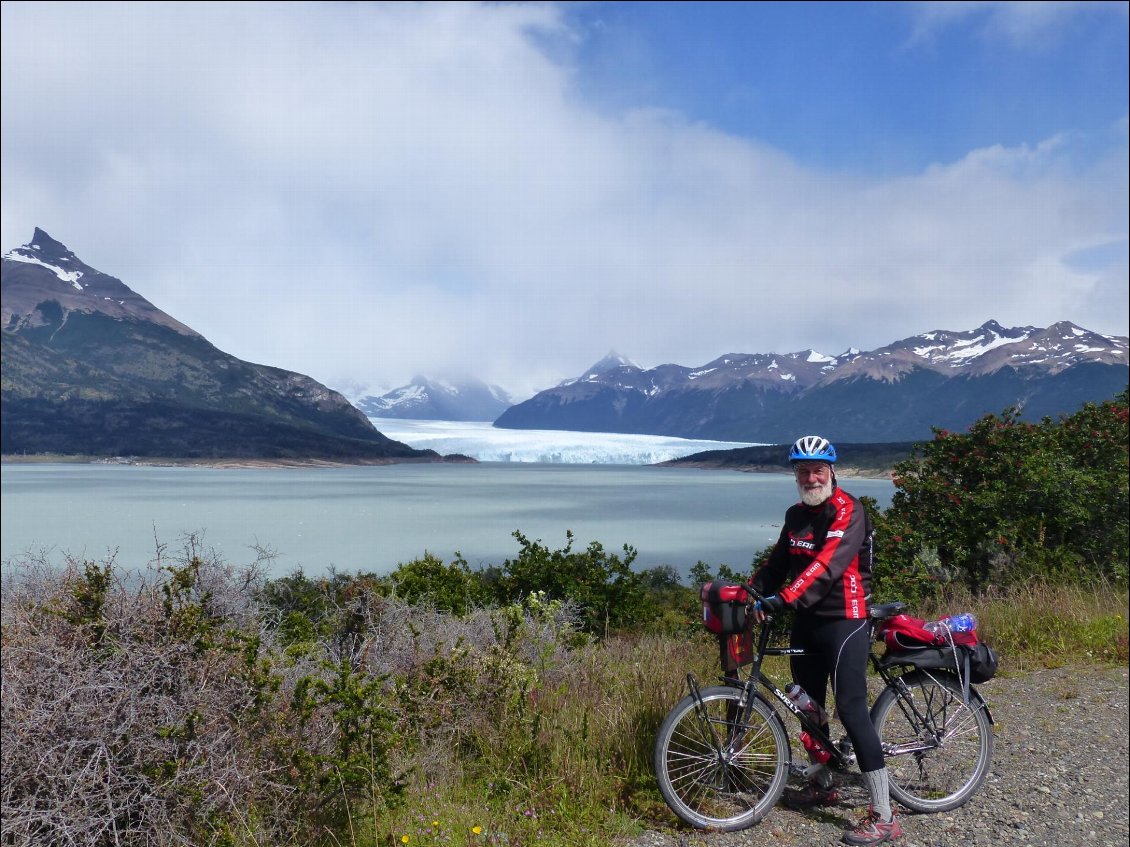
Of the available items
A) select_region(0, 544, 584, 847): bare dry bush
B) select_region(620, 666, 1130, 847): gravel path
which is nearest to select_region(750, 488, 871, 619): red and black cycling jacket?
select_region(620, 666, 1130, 847): gravel path

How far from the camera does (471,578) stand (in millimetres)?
11961

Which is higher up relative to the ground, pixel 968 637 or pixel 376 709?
pixel 968 637

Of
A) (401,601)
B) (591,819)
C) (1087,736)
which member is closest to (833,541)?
(591,819)

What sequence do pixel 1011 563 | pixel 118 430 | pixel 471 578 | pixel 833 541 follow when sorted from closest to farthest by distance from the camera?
pixel 833 541, pixel 1011 563, pixel 471 578, pixel 118 430

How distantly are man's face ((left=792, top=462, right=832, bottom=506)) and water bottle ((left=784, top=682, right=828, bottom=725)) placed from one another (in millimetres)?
1053

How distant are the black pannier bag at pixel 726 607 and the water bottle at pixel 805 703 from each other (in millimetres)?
431

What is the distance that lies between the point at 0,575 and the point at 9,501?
299 feet

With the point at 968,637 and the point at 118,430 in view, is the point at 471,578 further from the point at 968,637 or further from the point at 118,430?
the point at 118,430

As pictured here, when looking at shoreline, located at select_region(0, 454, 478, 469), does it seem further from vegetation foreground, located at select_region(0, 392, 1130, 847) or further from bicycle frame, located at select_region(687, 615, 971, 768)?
bicycle frame, located at select_region(687, 615, 971, 768)

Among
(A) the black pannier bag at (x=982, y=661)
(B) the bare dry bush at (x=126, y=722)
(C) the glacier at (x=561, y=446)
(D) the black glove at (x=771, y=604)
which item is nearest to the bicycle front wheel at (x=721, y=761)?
(D) the black glove at (x=771, y=604)

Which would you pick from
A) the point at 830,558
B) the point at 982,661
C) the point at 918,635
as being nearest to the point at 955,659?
the point at 982,661

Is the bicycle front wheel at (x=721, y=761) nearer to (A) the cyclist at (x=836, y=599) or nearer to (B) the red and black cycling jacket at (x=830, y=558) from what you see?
(A) the cyclist at (x=836, y=599)

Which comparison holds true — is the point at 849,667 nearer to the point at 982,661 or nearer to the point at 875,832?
the point at 875,832

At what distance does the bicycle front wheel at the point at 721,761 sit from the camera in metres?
4.08
